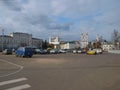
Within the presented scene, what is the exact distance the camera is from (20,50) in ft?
148

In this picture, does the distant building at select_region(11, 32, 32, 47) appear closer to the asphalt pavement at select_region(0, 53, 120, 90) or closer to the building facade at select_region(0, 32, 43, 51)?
the building facade at select_region(0, 32, 43, 51)

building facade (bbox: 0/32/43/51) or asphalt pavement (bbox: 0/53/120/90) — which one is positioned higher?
building facade (bbox: 0/32/43/51)

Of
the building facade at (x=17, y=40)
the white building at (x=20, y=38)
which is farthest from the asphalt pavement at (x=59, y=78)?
the white building at (x=20, y=38)

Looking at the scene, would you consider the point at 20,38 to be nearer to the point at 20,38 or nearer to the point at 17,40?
the point at 20,38

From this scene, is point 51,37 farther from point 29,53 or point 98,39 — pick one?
point 29,53

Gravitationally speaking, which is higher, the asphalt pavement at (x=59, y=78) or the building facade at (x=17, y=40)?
the building facade at (x=17, y=40)

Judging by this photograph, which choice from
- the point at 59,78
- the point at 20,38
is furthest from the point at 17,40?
the point at 59,78

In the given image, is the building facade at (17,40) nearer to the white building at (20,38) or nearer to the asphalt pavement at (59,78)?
the white building at (20,38)

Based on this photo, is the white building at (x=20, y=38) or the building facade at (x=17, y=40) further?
the white building at (x=20, y=38)

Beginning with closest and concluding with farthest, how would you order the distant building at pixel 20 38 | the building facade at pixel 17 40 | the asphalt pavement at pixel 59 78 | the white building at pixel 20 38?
the asphalt pavement at pixel 59 78, the building facade at pixel 17 40, the white building at pixel 20 38, the distant building at pixel 20 38

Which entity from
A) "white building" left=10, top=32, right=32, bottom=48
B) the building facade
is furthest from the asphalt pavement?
"white building" left=10, top=32, right=32, bottom=48

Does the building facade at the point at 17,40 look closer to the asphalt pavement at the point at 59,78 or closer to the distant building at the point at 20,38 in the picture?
the distant building at the point at 20,38

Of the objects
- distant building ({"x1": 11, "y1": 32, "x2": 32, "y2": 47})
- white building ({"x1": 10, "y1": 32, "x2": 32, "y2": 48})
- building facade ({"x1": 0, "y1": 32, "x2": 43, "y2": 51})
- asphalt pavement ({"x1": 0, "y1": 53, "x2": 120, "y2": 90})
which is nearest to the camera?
A: asphalt pavement ({"x1": 0, "y1": 53, "x2": 120, "y2": 90})

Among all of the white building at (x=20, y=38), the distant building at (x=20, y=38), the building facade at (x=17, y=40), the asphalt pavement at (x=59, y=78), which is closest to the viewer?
the asphalt pavement at (x=59, y=78)
